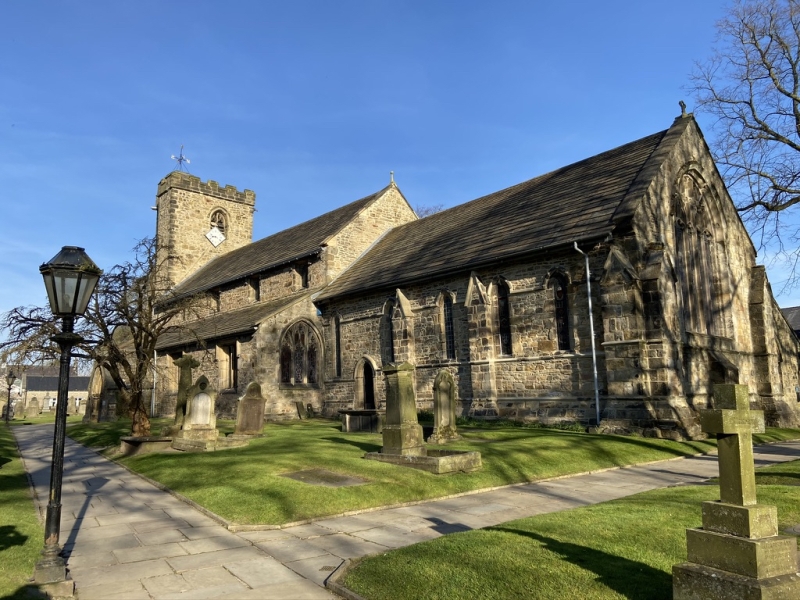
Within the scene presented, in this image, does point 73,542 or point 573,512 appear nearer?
point 73,542

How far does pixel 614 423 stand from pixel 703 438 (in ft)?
7.95

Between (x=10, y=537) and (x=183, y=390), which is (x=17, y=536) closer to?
(x=10, y=537)

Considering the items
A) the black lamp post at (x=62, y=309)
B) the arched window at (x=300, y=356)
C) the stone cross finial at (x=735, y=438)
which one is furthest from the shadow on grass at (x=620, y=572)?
the arched window at (x=300, y=356)

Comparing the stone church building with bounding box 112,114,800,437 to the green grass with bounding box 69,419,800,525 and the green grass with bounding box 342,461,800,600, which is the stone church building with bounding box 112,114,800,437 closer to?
the green grass with bounding box 69,419,800,525

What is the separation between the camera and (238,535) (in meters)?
7.55

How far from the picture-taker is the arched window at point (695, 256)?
19.3 meters

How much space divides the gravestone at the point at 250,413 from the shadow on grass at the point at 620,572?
1254 cm

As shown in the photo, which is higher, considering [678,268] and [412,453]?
[678,268]

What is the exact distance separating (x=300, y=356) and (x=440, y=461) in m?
17.4

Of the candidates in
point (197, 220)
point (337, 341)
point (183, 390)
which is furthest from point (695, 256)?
point (197, 220)

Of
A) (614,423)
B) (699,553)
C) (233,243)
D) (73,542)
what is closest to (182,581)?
(73,542)

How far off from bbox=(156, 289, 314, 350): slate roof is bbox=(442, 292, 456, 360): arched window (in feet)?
26.5

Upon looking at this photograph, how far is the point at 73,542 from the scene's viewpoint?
7344 mm

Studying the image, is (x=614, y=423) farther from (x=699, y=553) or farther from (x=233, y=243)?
(x=233, y=243)
